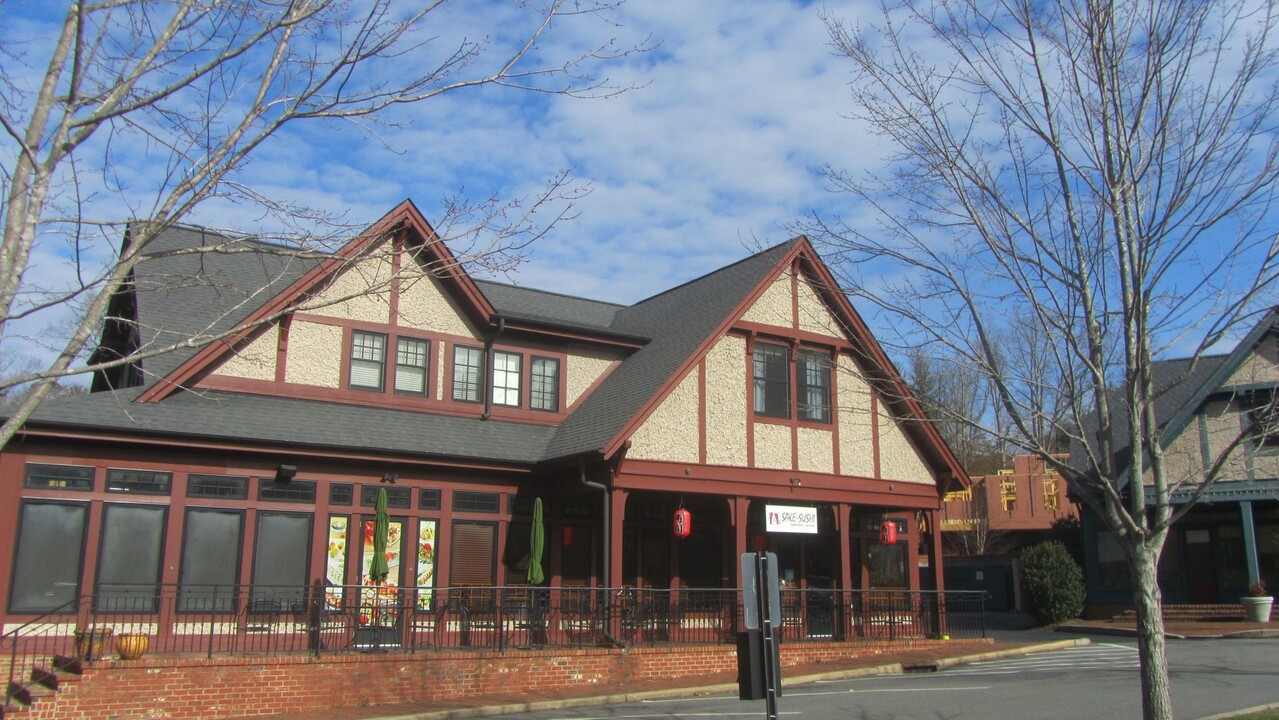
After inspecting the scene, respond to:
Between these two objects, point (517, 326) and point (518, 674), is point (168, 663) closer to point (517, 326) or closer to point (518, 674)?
point (518, 674)

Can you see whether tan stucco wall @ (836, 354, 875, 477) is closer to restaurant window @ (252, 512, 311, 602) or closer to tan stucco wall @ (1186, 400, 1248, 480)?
restaurant window @ (252, 512, 311, 602)

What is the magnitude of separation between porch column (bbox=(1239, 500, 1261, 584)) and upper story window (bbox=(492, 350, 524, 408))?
19985 mm

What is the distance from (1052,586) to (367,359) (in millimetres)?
19240

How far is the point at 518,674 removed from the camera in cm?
1678

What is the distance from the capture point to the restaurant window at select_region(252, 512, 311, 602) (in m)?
17.7

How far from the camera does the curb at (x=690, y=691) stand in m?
14.7

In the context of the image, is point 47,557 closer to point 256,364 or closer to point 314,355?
point 256,364

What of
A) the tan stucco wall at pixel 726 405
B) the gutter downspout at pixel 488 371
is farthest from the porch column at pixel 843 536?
the gutter downspout at pixel 488 371

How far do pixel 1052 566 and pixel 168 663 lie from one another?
22720 mm

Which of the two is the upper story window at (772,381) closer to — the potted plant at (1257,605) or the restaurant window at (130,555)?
the restaurant window at (130,555)

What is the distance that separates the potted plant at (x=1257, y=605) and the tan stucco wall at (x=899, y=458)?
9682 millimetres

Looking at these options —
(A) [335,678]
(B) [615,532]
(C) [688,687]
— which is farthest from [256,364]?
(C) [688,687]

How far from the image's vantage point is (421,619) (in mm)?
18391

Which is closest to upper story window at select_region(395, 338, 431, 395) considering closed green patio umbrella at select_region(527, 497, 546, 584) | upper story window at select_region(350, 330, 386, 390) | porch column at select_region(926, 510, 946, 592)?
upper story window at select_region(350, 330, 386, 390)
